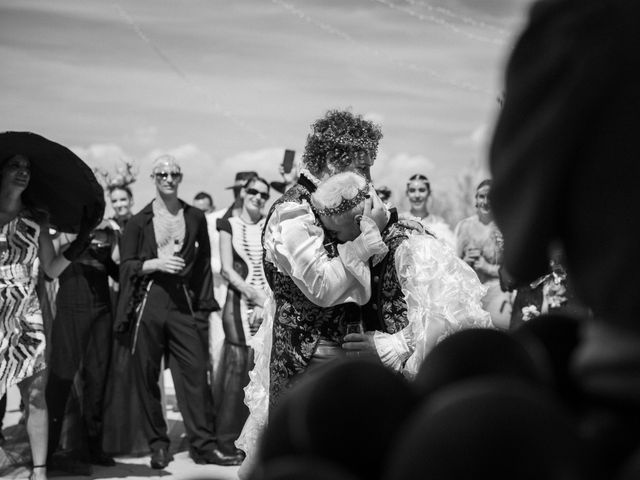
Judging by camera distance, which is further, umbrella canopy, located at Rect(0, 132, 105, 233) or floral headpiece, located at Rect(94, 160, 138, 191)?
floral headpiece, located at Rect(94, 160, 138, 191)

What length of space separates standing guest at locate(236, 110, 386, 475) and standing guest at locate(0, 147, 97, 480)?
1998 millimetres

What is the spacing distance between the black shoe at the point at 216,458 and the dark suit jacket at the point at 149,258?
980 mm

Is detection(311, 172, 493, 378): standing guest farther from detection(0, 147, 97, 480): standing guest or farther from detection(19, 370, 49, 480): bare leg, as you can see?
detection(19, 370, 49, 480): bare leg

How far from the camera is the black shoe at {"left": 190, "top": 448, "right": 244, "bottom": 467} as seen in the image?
7.14m

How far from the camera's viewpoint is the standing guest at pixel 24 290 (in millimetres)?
6027

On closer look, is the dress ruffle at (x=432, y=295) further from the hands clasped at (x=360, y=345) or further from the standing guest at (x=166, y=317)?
the standing guest at (x=166, y=317)

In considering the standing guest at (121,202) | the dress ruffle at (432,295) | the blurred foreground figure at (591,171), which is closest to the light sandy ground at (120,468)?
the standing guest at (121,202)

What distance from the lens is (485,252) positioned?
25.0ft

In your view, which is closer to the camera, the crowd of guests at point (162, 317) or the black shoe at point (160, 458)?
the crowd of guests at point (162, 317)

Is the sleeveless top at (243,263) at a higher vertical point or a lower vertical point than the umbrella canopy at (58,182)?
lower

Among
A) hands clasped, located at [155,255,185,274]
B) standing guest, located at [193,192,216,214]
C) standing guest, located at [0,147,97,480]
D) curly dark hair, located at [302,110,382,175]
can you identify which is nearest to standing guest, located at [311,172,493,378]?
curly dark hair, located at [302,110,382,175]

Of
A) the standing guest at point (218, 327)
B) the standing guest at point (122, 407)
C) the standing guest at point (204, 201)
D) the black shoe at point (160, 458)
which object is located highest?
the standing guest at point (204, 201)

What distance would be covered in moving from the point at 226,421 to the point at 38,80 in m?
7.48

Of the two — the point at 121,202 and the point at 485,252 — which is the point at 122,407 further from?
the point at 485,252
